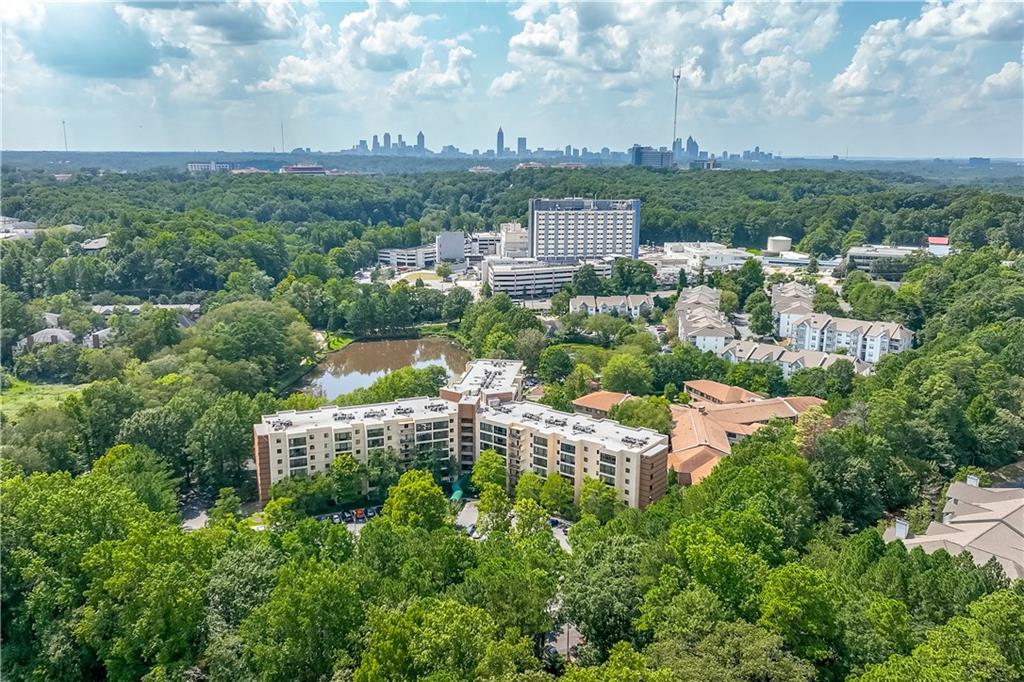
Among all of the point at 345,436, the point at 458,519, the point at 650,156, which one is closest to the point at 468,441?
the point at 458,519

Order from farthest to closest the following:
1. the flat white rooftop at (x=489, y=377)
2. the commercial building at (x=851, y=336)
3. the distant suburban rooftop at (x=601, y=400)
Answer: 1. the commercial building at (x=851, y=336)
2. the distant suburban rooftop at (x=601, y=400)
3. the flat white rooftop at (x=489, y=377)

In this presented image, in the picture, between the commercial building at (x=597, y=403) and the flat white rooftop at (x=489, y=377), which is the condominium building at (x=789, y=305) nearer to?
the commercial building at (x=597, y=403)

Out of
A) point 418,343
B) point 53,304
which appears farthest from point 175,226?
point 418,343

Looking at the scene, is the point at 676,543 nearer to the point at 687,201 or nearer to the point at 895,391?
the point at 895,391

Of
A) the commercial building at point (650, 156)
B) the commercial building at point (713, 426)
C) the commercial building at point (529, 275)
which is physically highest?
the commercial building at point (650, 156)

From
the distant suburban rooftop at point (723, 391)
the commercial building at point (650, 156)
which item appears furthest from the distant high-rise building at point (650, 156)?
the distant suburban rooftop at point (723, 391)
